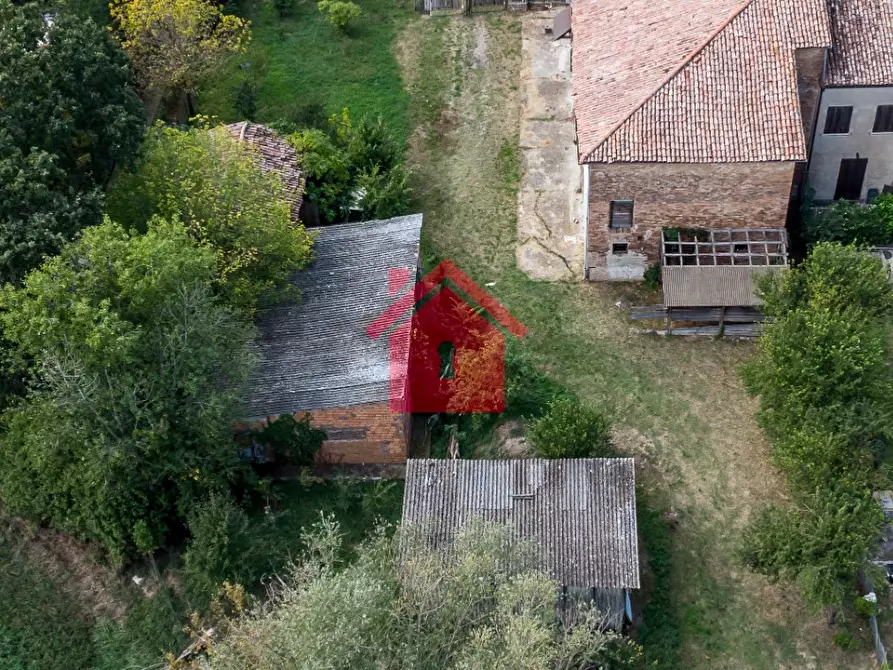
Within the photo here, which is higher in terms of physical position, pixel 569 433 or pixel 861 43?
pixel 861 43

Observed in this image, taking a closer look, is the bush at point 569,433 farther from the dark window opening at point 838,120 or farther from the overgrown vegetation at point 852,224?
the dark window opening at point 838,120

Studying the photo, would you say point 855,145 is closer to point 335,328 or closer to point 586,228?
point 586,228

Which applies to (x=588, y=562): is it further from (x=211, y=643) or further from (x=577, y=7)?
(x=577, y=7)

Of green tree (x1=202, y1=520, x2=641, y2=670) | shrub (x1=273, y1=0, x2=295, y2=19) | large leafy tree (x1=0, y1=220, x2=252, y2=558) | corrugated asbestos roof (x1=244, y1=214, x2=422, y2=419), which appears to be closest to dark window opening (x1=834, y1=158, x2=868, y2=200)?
corrugated asbestos roof (x1=244, y1=214, x2=422, y2=419)

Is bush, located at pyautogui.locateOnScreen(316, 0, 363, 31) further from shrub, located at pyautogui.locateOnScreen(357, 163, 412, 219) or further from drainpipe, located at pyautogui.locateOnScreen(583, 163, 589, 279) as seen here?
drainpipe, located at pyautogui.locateOnScreen(583, 163, 589, 279)

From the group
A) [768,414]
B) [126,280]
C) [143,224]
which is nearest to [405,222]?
[143,224]

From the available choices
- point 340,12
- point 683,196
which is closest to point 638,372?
point 683,196

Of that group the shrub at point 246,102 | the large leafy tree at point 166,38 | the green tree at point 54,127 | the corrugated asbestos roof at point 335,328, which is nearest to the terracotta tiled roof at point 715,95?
the corrugated asbestos roof at point 335,328
